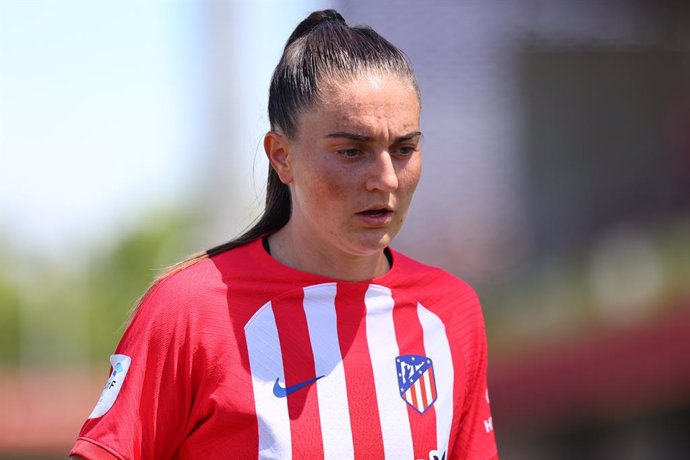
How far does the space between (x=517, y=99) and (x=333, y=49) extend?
456 cm

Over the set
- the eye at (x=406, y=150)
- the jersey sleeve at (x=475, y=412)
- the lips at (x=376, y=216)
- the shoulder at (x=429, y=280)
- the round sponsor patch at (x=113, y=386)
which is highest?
the eye at (x=406, y=150)

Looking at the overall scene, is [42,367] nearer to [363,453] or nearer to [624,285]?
[624,285]

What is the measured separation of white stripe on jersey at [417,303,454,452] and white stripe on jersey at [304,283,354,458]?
0.22m

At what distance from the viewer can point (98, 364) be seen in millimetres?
10539

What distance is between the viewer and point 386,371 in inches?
87.8

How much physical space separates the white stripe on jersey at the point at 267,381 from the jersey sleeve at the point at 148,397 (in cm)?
14

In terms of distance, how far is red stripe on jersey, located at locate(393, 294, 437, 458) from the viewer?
2191 millimetres

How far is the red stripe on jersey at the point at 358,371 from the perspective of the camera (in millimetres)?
2137

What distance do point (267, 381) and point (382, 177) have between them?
48cm

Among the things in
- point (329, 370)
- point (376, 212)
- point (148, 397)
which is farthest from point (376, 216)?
point (148, 397)

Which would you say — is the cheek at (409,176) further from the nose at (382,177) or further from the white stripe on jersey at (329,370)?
Answer: the white stripe on jersey at (329,370)

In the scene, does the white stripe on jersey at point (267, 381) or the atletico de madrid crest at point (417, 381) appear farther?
the atletico de madrid crest at point (417, 381)

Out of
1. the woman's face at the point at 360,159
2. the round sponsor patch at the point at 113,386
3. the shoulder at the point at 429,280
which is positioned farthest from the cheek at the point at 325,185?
the round sponsor patch at the point at 113,386

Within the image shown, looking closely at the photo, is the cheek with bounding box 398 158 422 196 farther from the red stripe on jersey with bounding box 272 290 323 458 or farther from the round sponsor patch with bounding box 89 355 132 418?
the round sponsor patch with bounding box 89 355 132 418
